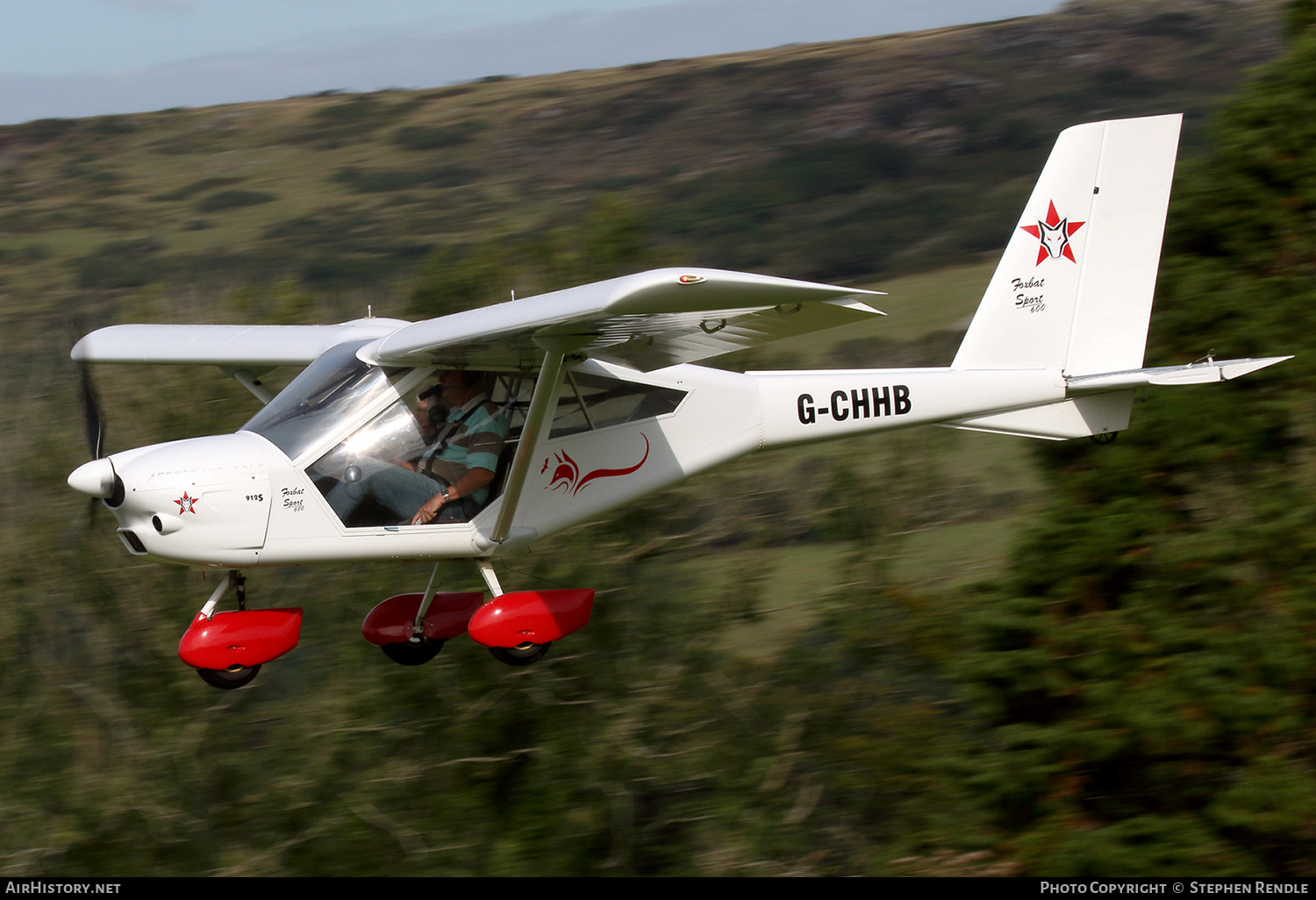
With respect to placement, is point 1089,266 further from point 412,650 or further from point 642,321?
point 412,650

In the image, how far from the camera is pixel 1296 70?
44.4ft

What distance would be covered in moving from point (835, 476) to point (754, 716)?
4078mm

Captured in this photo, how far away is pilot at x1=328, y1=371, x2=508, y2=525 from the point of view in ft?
22.6

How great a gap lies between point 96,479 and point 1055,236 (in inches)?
269

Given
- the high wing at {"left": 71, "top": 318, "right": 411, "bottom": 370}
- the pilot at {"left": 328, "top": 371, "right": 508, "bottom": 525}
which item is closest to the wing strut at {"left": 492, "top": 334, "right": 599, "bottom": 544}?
the pilot at {"left": 328, "top": 371, "right": 508, "bottom": 525}

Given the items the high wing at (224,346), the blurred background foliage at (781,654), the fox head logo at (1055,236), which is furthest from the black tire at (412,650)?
the fox head logo at (1055,236)

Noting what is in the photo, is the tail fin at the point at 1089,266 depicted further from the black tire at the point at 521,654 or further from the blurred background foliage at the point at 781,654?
the blurred background foliage at the point at 781,654

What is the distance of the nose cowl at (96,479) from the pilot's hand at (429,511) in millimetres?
1641

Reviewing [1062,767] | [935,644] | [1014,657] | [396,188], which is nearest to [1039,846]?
[1062,767]

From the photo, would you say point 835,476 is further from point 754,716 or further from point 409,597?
point 409,597

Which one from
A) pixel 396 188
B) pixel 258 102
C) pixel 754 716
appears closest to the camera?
pixel 754 716

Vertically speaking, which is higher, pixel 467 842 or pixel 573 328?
pixel 573 328

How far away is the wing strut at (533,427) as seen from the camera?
263 inches

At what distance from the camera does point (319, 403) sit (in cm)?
694
